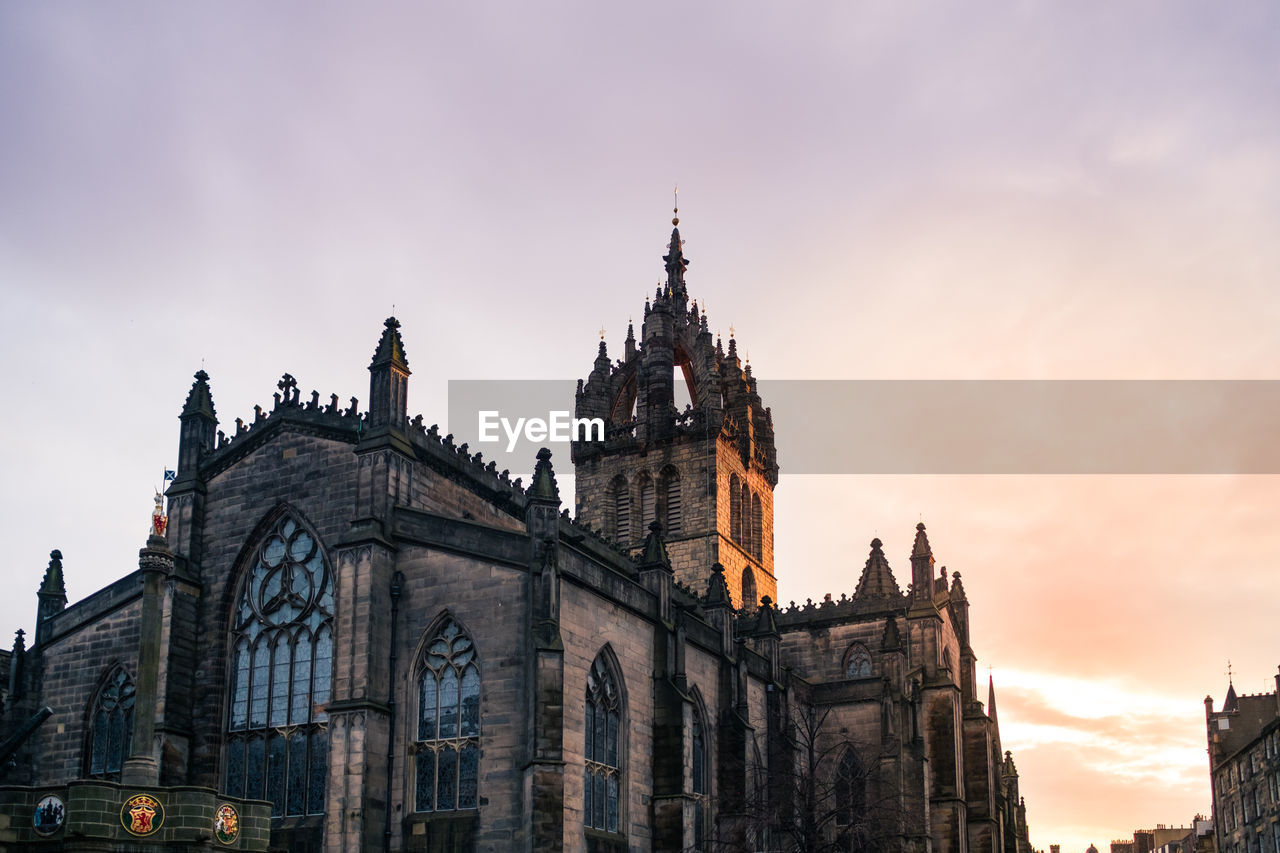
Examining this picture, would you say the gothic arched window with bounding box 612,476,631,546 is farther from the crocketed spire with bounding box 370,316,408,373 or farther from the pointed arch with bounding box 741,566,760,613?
the crocketed spire with bounding box 370,316,408,373

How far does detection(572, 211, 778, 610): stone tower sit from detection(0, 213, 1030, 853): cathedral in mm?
15000

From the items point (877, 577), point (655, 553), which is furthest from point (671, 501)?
point (655, 553)

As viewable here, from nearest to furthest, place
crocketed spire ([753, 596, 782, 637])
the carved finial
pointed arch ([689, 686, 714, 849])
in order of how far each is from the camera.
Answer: the carved finial
pointed arch ([689, 686, 714, 849])
crocketed spire ([753, 596, 782, 637])

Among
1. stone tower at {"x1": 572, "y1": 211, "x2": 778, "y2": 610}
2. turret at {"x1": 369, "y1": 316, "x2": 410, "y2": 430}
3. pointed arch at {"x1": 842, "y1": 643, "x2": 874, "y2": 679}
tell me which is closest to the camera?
turret at {"x1": 369, "y1": 316, "x2": 410, "y2": 430}

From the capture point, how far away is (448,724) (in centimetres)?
3259

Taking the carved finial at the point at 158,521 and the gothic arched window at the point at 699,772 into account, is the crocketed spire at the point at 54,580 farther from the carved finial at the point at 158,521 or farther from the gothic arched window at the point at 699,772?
the gothic arched window at the point at 699,772

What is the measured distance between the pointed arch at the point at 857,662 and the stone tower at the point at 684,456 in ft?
26.7

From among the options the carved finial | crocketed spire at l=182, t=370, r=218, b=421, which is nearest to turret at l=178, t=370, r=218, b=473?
crocketed spire at l=182, t=370, r=218, b=421

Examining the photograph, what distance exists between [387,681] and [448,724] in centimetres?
197

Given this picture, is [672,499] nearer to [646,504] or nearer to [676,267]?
[646,504]

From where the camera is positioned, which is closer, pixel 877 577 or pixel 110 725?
pixel 110 725

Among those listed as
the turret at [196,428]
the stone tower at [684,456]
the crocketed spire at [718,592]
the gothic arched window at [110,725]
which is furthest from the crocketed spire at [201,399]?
the stone tower at [684,456]

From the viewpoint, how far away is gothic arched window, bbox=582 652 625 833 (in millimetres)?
34438

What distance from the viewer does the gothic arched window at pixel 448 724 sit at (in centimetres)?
3200
